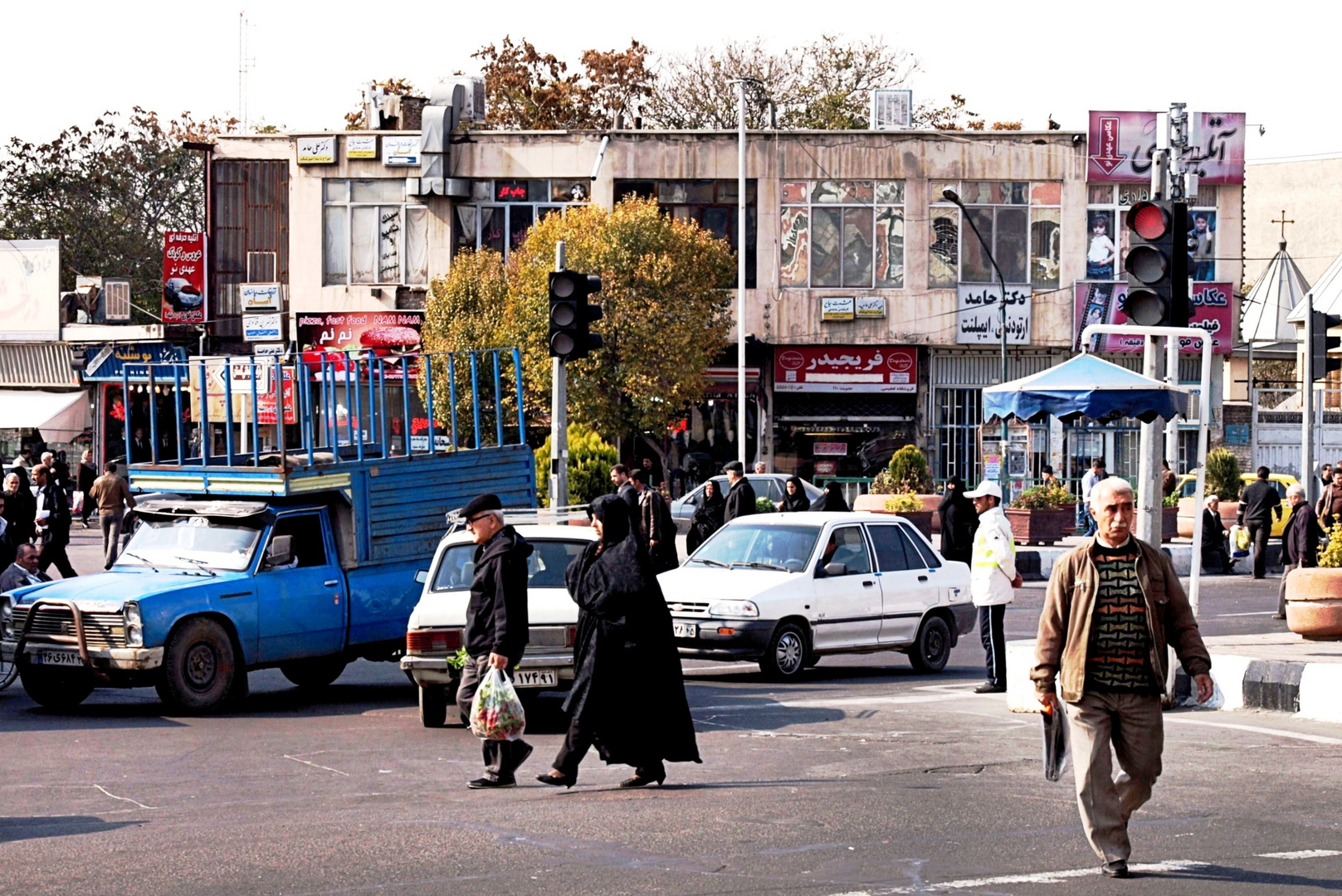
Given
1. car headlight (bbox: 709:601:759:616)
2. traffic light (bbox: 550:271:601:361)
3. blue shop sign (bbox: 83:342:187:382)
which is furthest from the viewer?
blue shop sign (bbox: 83:342:187:382)

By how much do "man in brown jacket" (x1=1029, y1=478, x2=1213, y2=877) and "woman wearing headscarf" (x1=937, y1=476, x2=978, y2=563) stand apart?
13.8 m

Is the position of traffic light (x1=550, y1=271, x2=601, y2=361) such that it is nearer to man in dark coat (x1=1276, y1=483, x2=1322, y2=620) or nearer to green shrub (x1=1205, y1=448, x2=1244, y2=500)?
man in dark coat (x1=1276, y1=483, x2=1322, y2=620)

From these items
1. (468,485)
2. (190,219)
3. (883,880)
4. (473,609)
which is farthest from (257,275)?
(883,880)

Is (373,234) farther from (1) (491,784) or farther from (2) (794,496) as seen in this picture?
(1) (491,784)

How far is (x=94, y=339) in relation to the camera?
160ft

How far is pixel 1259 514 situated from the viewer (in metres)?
28.0

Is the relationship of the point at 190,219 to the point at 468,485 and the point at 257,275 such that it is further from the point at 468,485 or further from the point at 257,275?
the point at 468,485

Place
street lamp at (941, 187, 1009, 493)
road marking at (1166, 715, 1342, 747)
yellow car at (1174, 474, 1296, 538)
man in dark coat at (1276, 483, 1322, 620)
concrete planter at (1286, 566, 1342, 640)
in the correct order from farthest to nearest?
1. street lamp at (941, 187, 1009, 493)
2. yellow car at (1174, 474, 1296, 538)
3. man in dark coat at (1276, 483, 1322, 620)
4. concrete planter at (1286, 566, 1342, 640)
5. road marking at (1166, 715, 1342, 747)

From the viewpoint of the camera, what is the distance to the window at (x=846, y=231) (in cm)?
4416

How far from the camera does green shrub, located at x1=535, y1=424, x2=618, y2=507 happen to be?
1216 inches

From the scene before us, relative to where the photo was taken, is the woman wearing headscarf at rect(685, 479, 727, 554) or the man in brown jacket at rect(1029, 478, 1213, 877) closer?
the man in brown jacket at rect(1029, 478, 1213, 877)

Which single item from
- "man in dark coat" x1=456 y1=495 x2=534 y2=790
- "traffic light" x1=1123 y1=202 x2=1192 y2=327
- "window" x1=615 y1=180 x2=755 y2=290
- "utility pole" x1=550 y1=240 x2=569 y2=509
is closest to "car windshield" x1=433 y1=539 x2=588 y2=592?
"man in dark coat" x1=456 y1=495 x2=534 y2=790

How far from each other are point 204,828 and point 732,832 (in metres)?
2.51

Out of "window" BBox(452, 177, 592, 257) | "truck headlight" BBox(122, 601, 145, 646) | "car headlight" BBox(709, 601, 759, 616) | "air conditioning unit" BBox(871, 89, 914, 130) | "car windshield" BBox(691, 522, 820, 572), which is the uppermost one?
"air conditioning unit" BBox(871, 89, 914, 130)
